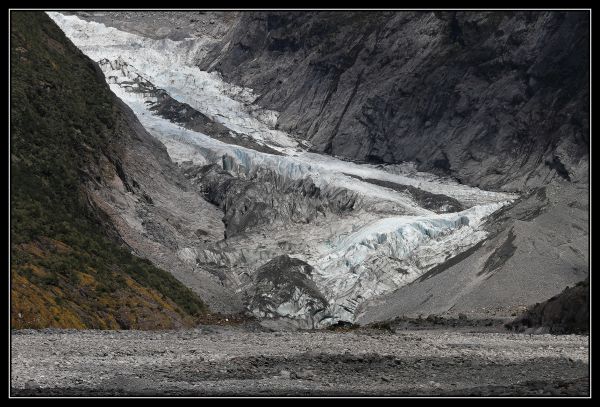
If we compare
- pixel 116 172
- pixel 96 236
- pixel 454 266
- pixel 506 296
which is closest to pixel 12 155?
pixel 96 236

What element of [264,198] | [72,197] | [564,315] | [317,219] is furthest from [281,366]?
[264,198]

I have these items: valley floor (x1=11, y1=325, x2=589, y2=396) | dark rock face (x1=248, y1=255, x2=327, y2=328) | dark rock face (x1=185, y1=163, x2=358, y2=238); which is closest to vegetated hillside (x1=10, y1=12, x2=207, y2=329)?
valley floor (x1=11, y1=325, x2=589, y2=396)

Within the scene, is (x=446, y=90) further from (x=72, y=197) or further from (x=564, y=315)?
(x=564, y=315)

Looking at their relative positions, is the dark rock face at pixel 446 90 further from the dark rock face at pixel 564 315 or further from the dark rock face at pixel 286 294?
the dark rock face at pixel 564 315

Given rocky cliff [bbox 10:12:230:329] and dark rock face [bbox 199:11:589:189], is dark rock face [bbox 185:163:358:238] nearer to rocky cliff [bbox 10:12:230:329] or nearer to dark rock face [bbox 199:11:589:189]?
rocky cliff [bbox 10:12:230:329]

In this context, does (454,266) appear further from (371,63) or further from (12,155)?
(371,63)
